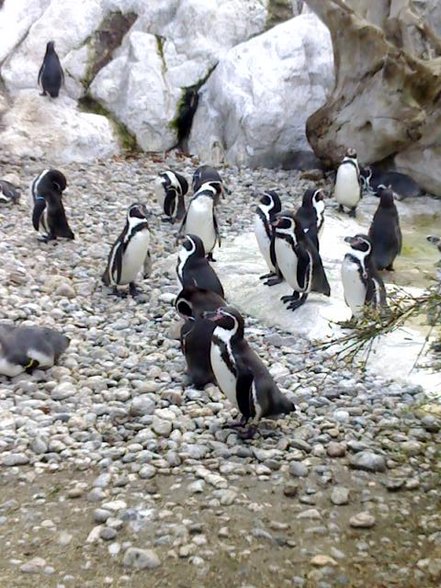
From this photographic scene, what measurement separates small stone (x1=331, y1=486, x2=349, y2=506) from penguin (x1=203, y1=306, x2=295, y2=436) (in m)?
0.63

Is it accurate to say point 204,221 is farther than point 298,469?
Yes

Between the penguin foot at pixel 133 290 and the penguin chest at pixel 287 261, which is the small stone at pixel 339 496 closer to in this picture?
the penguin chest at pixel 287 261

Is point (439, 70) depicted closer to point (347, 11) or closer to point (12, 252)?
point (347, 11)

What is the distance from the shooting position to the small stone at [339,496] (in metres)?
4.05

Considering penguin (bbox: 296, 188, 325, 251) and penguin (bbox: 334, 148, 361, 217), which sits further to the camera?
penguin (bbox: 334, 148, 361, 217)

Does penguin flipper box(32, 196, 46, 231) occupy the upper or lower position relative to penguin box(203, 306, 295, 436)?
lower

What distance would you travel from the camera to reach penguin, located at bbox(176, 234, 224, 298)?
6.35 metres

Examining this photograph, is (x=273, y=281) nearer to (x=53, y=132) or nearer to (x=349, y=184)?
(x=349, y=184)

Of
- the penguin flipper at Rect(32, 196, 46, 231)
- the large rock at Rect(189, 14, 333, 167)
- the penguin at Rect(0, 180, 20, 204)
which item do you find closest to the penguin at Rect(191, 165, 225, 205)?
the penguin flipper at Rect(32, 196, 46, 231)

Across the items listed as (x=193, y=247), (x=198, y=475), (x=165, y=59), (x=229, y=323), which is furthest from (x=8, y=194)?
(x=198, y=475)

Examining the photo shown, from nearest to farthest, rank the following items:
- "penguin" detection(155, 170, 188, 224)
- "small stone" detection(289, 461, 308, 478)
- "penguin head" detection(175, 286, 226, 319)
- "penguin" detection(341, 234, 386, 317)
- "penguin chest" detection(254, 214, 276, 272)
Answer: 1. "small stone" detection(289, 461, 308, 478)
2. "penguin head" detection(175, 286, 226, 319)
3. "penguin" detection(341, 234, 386, 317)
4. "penguin chest" detection(254, 214, 276, 272)
5. "penguin" detection(155, 170, 188, 224)

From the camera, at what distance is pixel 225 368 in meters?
4.51

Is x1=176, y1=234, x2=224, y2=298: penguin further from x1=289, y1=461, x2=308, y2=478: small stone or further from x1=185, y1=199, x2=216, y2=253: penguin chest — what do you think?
x1=289, y1=461, x2=308, y2=478: small stone

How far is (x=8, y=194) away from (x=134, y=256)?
2815mm
